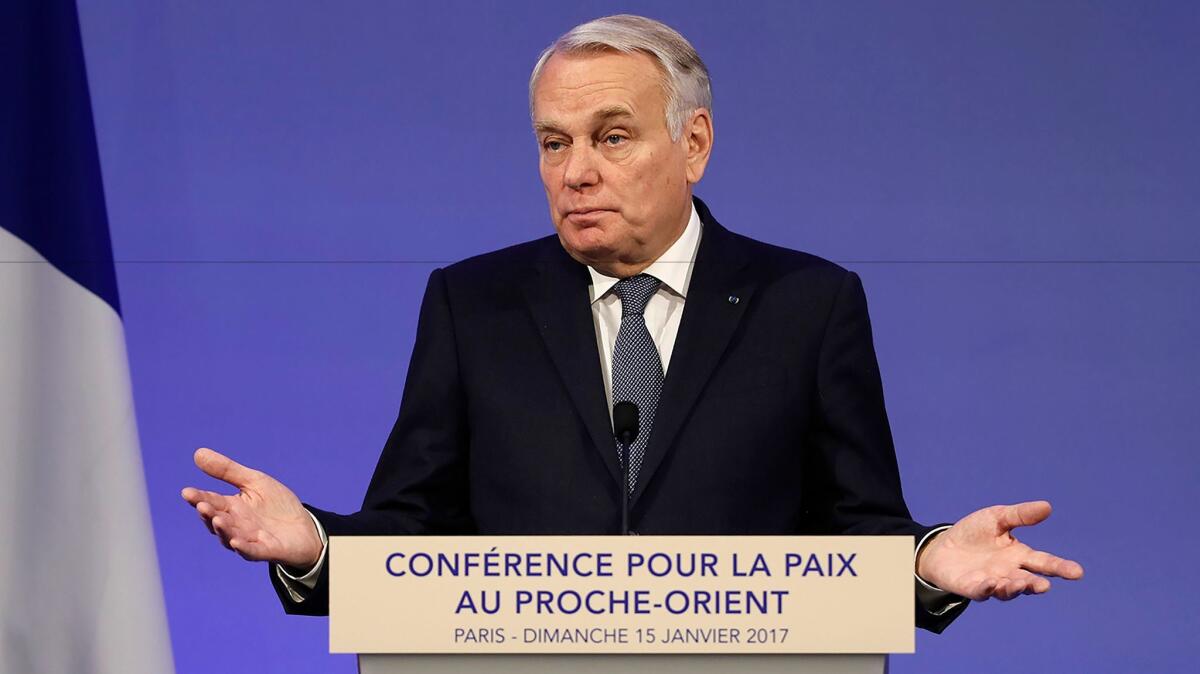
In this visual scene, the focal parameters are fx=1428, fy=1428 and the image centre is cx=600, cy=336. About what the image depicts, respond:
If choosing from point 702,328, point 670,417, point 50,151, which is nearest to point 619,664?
point 670,417

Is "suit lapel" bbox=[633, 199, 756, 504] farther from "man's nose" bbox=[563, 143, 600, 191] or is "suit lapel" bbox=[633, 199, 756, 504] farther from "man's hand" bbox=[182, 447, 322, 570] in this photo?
"man's hand" bbox=[182, 447, 322, 570]

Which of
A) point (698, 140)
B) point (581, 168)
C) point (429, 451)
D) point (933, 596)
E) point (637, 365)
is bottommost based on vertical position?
point (933, 596)

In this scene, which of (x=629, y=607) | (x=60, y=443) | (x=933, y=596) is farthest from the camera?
(x=60, y=443)

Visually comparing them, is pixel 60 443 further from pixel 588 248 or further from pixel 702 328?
pixel 702 328

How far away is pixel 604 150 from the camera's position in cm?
208

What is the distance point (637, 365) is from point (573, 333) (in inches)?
4.3

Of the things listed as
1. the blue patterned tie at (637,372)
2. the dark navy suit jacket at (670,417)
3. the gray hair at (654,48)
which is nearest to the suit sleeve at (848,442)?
the dark navy suit jacket at (670,417)

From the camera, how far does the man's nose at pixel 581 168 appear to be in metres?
2.05

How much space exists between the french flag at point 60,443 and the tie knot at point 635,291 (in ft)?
4.14

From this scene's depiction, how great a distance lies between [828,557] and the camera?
56.3 inches

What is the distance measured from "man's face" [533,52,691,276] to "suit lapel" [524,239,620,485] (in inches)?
2.5

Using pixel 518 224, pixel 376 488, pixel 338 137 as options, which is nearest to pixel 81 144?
pixel 338 137

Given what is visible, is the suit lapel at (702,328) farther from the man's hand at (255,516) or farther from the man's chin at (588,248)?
the man's hand at (255,516)

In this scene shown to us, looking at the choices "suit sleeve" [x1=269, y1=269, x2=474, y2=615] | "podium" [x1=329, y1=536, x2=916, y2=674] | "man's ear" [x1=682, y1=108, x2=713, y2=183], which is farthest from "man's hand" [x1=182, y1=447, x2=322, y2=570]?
"man's ear" [x1=682, y1=108, x2=713, y2=183]
